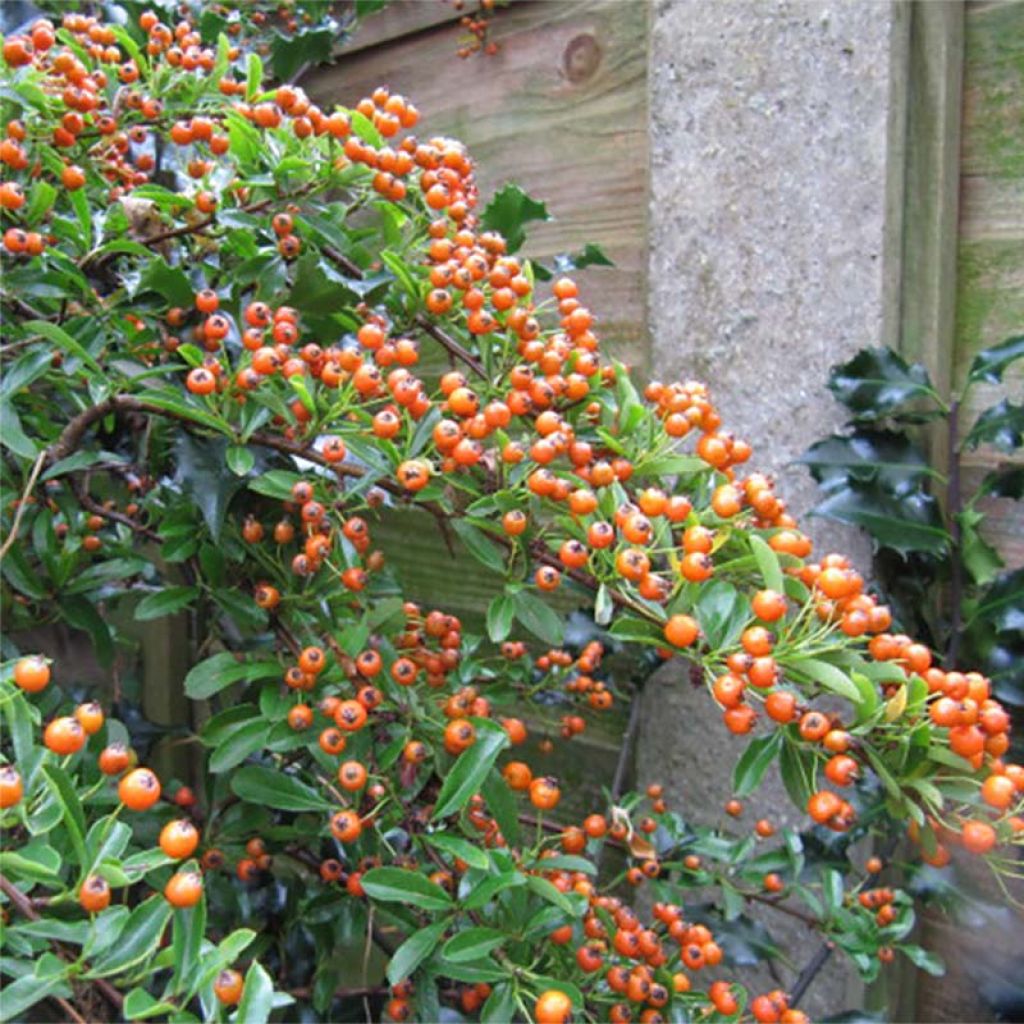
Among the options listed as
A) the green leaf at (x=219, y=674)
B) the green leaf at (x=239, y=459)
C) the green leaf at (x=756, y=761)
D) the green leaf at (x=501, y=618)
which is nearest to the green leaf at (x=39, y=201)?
the green leaf at (x=239, y=459)

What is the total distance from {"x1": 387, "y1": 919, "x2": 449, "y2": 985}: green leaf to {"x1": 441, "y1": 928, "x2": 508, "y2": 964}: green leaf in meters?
0.02

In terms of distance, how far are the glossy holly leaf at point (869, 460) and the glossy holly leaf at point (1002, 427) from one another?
7 cm

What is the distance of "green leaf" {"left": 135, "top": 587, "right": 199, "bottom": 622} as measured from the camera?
0.95m

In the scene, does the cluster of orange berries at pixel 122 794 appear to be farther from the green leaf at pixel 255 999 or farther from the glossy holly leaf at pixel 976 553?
the glossy holly leaf at pixel 976 553

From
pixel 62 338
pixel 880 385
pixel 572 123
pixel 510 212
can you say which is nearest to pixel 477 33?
pixel 572 123

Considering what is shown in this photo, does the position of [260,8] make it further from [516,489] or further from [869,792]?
[869,792]

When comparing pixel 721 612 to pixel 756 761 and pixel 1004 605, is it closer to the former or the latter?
pixel 756 761

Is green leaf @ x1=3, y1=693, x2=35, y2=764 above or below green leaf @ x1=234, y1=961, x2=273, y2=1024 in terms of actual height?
above

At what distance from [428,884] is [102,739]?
1.11 feet

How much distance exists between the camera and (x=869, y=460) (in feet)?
3.51

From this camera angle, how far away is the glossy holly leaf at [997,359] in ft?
3.26

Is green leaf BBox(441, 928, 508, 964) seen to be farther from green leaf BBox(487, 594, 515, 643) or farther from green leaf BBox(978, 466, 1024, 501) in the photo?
green leaf BBox(978, 466, 1024, 501)

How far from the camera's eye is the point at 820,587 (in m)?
0.69

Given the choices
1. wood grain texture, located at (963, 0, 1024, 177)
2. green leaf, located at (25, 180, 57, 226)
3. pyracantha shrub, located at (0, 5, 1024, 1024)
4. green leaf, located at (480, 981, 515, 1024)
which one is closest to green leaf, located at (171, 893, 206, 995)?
pyracantha shrub, located at (0, 5, 1024, 1024)
